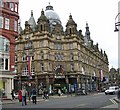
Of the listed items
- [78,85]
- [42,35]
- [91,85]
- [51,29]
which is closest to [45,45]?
[42,35]

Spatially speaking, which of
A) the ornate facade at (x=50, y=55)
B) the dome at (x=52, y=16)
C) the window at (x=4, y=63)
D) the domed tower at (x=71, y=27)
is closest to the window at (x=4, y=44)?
the window at (x=4, y=63)

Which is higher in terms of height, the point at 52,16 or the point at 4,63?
the point at 52,16

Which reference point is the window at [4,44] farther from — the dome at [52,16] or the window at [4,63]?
the dome at [52,16]

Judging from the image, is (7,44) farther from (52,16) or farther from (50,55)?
(52,16)

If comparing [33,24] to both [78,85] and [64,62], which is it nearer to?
[64,62]

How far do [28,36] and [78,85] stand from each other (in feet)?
61.2

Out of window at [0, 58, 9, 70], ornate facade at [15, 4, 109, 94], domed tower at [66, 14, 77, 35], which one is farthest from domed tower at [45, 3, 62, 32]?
window at [0, 58, 9, 70]

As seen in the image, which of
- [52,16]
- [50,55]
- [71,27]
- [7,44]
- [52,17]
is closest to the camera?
[7,44]


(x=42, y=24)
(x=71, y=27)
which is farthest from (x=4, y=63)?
(x=71, y=27)

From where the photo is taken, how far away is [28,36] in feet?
252

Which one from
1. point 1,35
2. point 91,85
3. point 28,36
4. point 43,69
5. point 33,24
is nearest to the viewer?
point 1,35

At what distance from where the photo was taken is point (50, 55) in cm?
7462

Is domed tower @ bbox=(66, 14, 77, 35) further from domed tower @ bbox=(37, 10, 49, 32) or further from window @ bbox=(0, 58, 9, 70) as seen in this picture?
window @ bbox=(0, 58, 9, 70)

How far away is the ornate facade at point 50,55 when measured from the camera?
72688 millimetres
